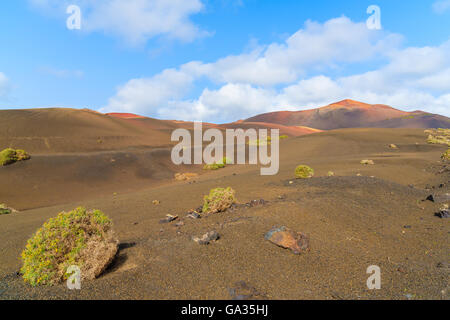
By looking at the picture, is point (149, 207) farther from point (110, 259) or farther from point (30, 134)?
point (30, 134)

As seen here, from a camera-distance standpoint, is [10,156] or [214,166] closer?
[10,156]

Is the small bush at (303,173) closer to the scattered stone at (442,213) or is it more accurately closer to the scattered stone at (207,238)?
the scattered stone at (442,213)

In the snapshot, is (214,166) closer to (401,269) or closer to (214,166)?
(214,166)

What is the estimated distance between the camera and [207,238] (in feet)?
15.8

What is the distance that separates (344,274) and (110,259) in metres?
3.71

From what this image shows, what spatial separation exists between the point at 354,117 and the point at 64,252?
358 feet

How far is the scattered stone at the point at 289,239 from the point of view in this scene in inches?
183

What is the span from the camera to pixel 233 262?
420cm

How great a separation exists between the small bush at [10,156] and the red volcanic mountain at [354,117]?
8877 cm

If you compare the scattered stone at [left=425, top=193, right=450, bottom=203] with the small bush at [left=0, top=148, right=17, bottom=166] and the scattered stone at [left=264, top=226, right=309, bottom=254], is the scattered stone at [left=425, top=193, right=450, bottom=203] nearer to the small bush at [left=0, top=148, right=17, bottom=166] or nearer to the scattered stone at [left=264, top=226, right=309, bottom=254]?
the scattered stone at [left=264, top=226, right=309, bottom=254]

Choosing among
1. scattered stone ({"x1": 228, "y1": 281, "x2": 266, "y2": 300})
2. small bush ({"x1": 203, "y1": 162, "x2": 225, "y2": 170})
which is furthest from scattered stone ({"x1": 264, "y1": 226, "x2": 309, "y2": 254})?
small bush ({"x1": 203, "y1": 162, "x2": 225, "y2": 170})

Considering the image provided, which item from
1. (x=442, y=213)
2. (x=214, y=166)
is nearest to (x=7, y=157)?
(x=214, y=166)

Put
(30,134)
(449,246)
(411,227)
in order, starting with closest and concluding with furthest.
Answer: (449,246), (411,227), (30,134)

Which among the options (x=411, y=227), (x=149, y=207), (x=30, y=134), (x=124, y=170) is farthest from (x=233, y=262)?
(x=30, y=134)
